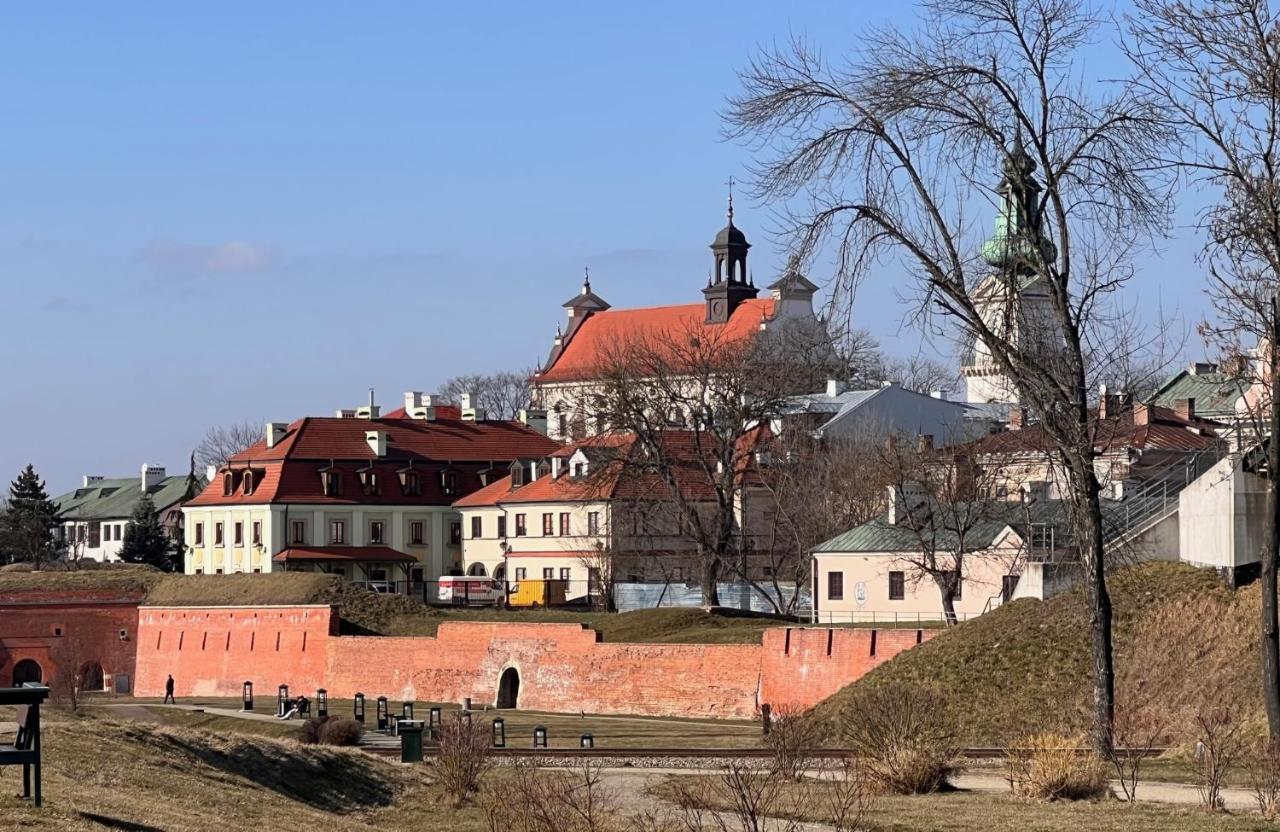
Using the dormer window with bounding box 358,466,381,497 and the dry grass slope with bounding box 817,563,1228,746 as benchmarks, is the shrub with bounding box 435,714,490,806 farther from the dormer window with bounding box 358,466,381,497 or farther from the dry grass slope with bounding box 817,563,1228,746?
the dormer window with bounding box 358,466,381,497

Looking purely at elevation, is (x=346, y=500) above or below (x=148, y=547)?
above

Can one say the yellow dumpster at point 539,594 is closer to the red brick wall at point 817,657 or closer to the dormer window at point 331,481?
the dormer window at point 331,481

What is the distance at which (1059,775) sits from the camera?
78.0 ft

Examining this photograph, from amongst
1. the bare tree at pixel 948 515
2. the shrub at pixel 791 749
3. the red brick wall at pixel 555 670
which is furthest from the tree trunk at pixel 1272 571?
the red brick wall at pixel 555 670

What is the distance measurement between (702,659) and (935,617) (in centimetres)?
641

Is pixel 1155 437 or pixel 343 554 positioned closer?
pixel 1155 437

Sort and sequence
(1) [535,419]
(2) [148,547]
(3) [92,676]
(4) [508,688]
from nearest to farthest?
(4) [508,688] → (3) [92,676] → (2) [148,547] → (1) [535,419]

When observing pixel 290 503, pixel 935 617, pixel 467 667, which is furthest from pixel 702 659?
pixel 290 503

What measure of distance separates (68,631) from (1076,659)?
47.3 meters

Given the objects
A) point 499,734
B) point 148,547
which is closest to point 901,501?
point 499,734

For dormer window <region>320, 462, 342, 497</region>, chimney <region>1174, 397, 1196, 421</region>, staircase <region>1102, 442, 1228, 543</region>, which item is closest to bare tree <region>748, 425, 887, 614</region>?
chimney <region>1174, 397, 1196, 421</region>

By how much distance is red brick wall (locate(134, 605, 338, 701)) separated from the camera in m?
67.8

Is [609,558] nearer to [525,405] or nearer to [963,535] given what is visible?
[963,535]

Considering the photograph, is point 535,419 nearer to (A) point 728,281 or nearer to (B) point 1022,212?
(A) point 728,281
